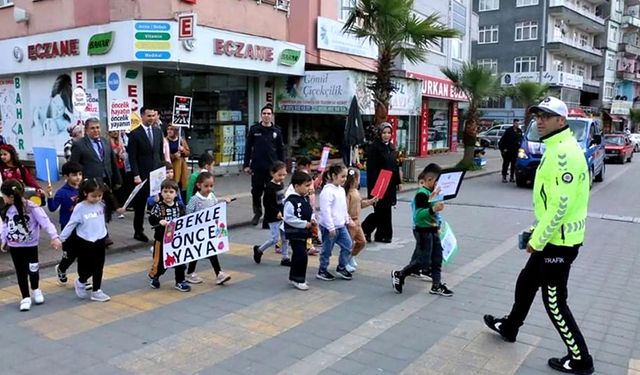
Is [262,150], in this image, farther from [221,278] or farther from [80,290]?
[80,290]

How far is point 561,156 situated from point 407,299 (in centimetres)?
239

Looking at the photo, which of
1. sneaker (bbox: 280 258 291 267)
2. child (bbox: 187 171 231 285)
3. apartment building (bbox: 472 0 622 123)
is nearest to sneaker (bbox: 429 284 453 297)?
sneaker (bbox: 280 258 291 267)

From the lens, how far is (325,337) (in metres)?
4.66

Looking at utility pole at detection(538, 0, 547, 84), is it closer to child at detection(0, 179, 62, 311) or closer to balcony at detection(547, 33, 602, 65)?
balcony at detection(547, 33, 602, 65)

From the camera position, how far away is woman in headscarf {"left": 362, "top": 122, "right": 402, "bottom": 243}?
8031 mm

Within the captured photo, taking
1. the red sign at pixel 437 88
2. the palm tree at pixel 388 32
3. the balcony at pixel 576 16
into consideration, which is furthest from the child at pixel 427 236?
the balcony at pixel 576 16

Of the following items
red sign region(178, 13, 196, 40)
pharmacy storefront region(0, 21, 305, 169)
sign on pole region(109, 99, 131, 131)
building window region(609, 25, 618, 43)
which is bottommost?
sign on pole region(109, 99, 131, 131)

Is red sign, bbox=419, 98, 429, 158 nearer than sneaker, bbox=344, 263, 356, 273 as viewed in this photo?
No

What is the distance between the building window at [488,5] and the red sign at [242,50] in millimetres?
40406

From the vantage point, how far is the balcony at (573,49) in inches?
1885

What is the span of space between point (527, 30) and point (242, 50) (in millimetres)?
40089

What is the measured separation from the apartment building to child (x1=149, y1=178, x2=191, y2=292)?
4311 cm

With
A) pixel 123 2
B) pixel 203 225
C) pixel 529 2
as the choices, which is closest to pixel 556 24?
pixel 529 2

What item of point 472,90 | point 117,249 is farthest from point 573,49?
point 117,249
